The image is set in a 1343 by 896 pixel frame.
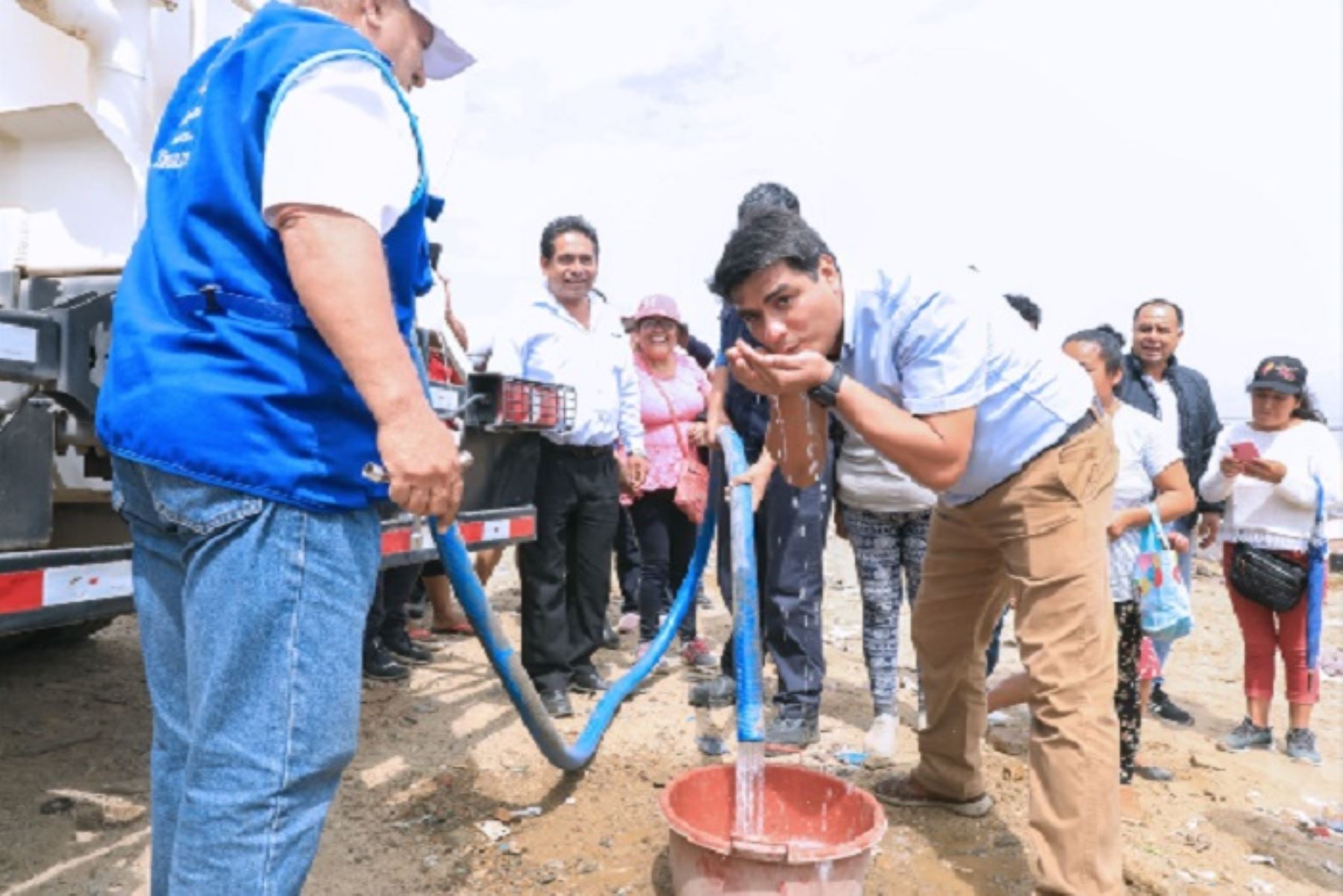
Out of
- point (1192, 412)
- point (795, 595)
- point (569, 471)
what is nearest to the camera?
point (795, 595)

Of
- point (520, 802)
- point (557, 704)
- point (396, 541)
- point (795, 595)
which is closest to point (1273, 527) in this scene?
point (795, 595)

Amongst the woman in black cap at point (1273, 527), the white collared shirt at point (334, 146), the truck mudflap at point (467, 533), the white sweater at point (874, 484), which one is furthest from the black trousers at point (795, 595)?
the white collared shirt at point (334, 146)

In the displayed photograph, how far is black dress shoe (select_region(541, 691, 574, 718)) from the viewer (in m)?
4.14

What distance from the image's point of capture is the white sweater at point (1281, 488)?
461 cm

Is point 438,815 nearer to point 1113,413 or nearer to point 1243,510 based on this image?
point 1113,413

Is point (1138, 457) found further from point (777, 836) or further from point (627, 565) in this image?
point (627, 565)

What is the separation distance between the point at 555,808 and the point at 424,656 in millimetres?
1846

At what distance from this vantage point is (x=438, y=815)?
10.7 feet

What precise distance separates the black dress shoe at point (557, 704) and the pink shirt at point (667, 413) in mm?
1564

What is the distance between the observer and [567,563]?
14.8 feet

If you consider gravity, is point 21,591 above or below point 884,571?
above

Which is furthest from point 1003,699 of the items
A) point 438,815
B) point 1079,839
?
point 438,815

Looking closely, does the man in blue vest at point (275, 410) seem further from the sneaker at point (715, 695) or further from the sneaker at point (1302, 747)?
the sneaker at point (1302, 747)

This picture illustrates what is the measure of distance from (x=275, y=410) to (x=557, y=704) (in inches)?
113
